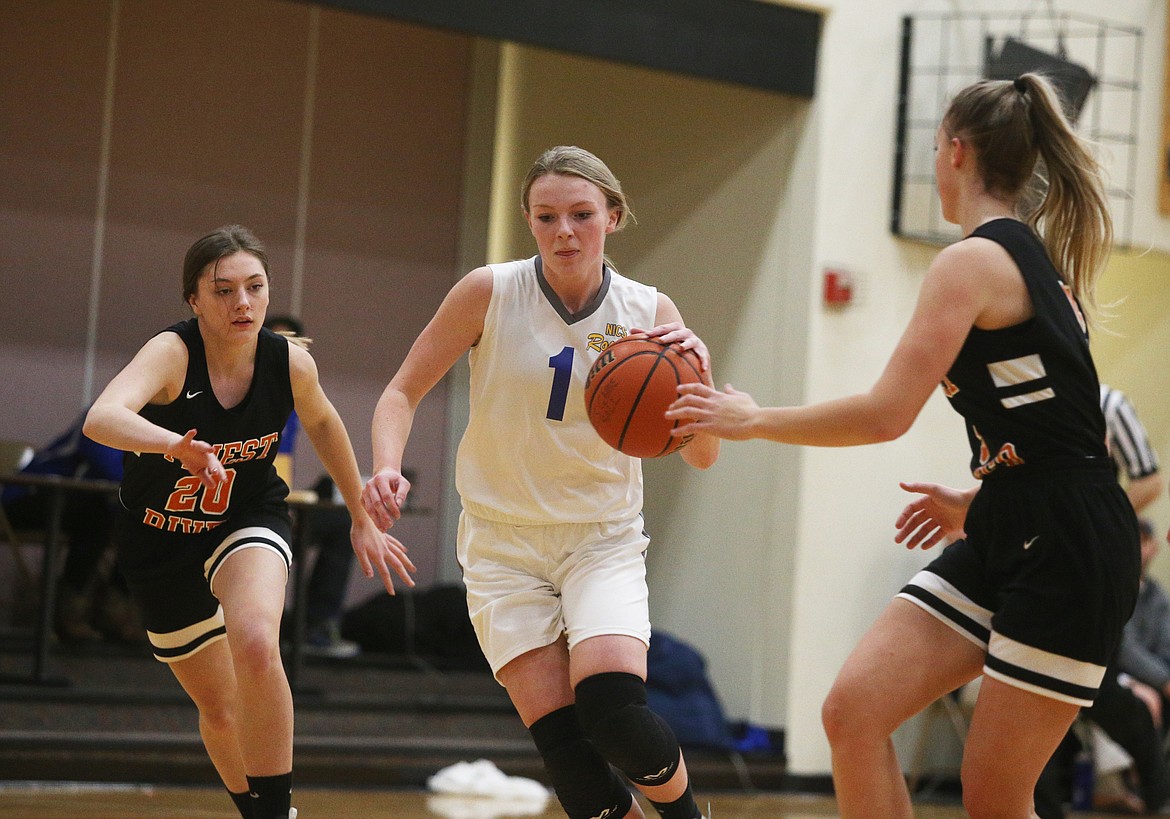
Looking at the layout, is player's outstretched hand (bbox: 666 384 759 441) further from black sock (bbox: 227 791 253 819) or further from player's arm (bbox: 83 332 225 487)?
black sock (bbox: 227 791 253 819)

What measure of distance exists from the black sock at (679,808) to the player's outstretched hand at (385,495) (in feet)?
2.70

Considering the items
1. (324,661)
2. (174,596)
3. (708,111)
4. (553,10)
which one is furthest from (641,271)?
(174,596)

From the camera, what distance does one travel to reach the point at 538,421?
3.10 meters

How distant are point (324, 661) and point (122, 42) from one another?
3434 mm

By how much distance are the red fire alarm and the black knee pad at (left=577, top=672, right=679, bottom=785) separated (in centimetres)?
408

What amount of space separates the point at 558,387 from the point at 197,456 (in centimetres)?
79

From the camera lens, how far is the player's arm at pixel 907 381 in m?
2.50

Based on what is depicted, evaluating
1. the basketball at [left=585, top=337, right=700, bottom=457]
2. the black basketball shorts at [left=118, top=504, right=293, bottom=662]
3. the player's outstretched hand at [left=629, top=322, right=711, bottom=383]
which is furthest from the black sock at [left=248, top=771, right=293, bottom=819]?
the player's outstretched hand at [left=629, top=322, right=711, bottom=383]

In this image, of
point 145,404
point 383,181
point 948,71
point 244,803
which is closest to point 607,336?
point 145,404

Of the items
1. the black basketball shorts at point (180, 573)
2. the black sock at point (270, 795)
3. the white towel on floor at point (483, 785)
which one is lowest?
the white towel on floor at point (483, 785)

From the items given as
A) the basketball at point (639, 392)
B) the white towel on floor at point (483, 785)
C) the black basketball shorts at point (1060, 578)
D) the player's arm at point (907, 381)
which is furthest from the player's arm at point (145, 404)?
the white towel on floor at point (483, 785)

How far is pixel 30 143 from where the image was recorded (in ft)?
23.7

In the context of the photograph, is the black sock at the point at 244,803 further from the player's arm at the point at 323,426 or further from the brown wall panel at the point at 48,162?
the brown wall panel at the point at 48,162

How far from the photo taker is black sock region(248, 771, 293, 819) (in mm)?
3385
